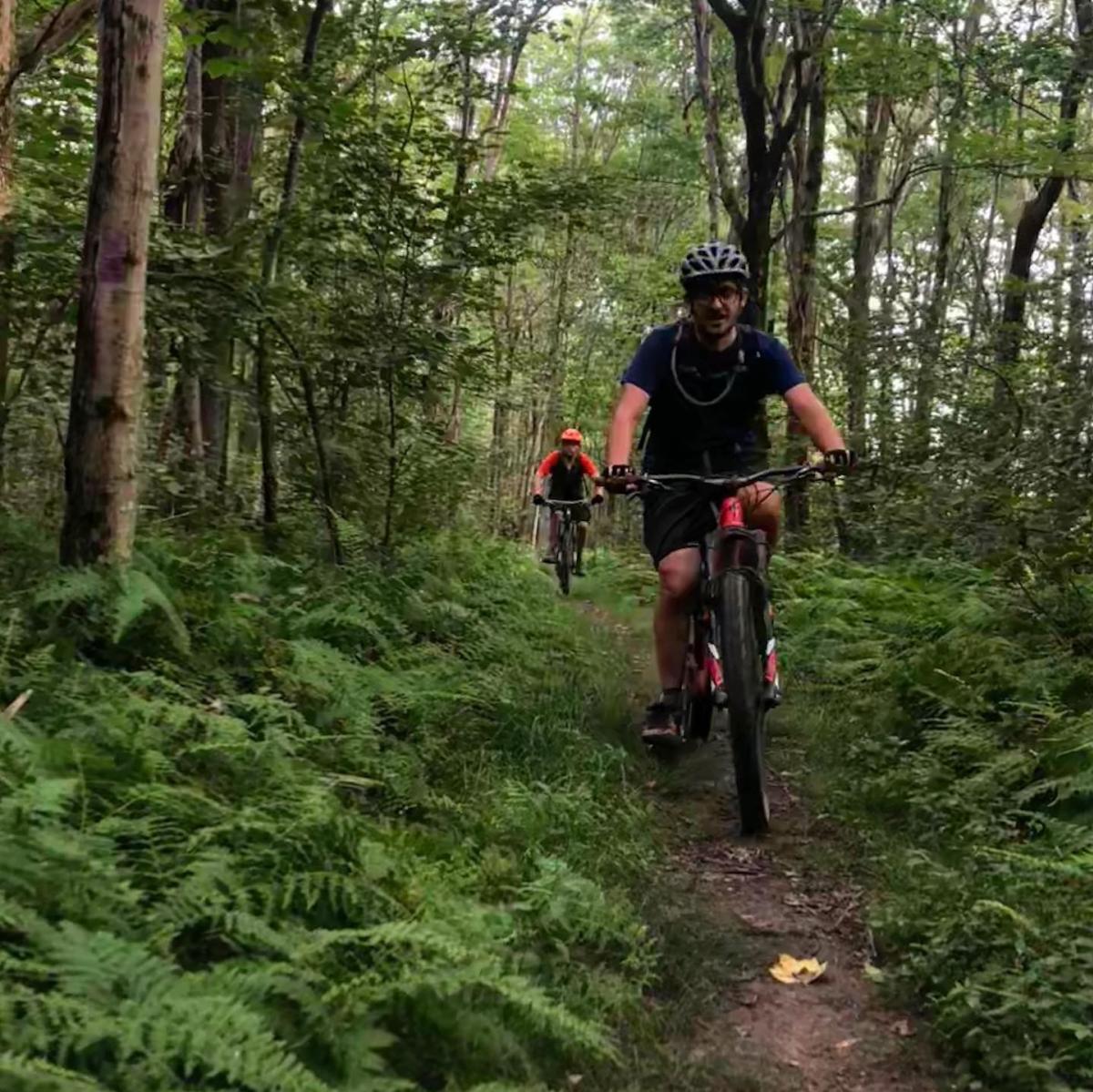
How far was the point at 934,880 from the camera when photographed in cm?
371

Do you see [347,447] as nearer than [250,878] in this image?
No

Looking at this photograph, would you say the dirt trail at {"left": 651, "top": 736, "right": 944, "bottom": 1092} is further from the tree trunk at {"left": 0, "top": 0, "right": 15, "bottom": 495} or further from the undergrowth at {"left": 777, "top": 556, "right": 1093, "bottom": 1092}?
the tree trunk at {"left": 0, "top": 0, "right": 15, "bottom": 495}

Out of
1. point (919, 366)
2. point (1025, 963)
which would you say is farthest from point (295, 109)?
point (919, 366)

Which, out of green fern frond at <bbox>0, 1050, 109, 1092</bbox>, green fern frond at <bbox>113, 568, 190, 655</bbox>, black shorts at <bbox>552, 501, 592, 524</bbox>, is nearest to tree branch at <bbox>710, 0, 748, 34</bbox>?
black shorts at <bbox>552, 501, 592, 524</bbox>

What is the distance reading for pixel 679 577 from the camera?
16.5ft

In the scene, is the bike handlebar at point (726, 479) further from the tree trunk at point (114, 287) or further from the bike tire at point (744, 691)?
the tree trunk at point (114, 287)

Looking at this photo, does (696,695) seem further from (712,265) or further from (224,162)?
(224,162)

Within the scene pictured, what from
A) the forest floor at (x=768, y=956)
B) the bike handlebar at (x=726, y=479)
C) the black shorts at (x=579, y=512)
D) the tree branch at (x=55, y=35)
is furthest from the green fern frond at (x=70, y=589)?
the black shorts at (x=579, y=512)

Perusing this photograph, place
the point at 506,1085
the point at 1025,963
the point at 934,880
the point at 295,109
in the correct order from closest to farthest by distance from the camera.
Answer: the point at 506,1085
the point at 1025,963
the point at 934,880
the point at 295,109

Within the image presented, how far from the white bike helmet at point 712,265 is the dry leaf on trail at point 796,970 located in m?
2.97

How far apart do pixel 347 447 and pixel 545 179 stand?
2.56 meters

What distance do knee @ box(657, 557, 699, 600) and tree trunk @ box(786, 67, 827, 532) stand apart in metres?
7.75

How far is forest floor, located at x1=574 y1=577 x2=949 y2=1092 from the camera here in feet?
9.42

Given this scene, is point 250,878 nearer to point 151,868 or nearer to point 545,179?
point 151,868
